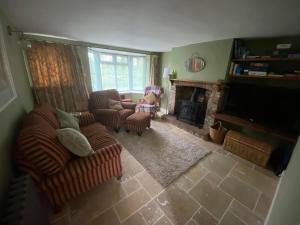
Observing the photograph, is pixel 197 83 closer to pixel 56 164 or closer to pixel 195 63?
pixel 195 63

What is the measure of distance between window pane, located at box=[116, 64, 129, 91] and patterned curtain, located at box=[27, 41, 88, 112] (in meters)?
1.55

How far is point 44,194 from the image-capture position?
3.99 ft

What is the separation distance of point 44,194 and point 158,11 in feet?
7.32

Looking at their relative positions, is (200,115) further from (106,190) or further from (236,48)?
(106,190)

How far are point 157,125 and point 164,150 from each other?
46.2 inches

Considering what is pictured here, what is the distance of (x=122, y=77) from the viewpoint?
4.97m

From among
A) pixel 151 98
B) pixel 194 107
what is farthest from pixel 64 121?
pixel 194 107

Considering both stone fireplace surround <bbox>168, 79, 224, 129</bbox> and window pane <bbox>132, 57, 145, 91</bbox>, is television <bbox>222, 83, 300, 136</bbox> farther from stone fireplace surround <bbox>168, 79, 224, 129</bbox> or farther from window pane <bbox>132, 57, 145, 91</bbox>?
window pane <bbox>132, 57, 145, 91</bbox>

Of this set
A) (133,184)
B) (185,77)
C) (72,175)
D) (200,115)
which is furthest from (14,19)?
(200,115)

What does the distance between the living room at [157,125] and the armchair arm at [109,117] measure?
25 mm

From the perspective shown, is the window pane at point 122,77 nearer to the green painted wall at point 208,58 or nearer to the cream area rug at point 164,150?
the green painted wall at point 208,58

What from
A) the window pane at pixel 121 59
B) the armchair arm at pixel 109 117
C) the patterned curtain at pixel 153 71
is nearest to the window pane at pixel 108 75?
the window pane at pixel 121 59

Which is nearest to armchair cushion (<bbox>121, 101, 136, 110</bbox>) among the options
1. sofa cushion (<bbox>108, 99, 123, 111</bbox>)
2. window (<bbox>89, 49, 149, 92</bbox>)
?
A: sofa cushion (<bbox>108, 99, 123, 111</bbox>)

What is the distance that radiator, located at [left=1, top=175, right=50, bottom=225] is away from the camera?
711 mm
